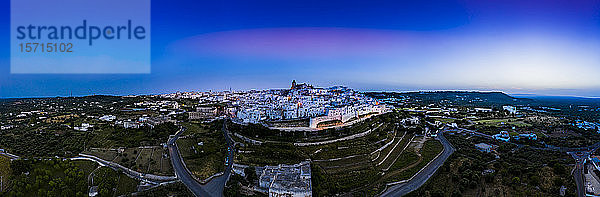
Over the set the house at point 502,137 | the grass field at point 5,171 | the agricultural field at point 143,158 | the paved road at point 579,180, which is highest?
the house at point 502,137

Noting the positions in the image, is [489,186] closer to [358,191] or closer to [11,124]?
[358,191]

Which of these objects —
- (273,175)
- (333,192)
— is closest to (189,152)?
(273,175)

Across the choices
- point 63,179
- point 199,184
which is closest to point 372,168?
point 199,184

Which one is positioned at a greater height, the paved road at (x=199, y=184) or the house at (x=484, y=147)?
the house at (x=484, y=147)

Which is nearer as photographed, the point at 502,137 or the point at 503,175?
the point at 503,175

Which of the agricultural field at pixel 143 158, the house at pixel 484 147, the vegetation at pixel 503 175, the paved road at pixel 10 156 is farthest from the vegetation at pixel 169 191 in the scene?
the house at pixel 484 147

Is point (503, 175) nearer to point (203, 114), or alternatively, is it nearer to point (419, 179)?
point (419, 179)

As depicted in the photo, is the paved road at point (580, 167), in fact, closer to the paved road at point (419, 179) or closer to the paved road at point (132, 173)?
the paved road at point (419, 179)

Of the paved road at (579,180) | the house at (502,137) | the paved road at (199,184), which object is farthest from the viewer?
the house at (502,137)

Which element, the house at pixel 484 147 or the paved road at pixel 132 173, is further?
the house at pixel 484 147

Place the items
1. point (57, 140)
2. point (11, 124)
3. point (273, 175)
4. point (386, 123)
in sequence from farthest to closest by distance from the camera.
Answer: point (11, 124) → point (386, 123) → point (57, 140) → point (273, 175)

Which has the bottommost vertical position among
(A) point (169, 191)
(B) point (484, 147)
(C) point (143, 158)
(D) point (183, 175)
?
(A) point (169, 191)
